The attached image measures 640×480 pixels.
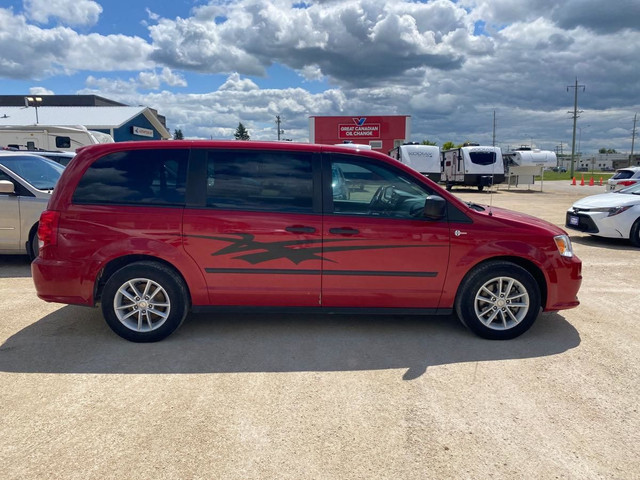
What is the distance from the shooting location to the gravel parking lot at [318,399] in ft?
8.36

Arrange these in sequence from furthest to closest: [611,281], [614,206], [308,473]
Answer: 1. [614,206]
2. [611,281]
3. [308,473]

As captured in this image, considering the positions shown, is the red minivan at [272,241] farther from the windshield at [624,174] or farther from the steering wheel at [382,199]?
the windshield at [624,174]

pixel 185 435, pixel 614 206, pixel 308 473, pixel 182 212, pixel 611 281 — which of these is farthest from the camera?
pixel 614 206

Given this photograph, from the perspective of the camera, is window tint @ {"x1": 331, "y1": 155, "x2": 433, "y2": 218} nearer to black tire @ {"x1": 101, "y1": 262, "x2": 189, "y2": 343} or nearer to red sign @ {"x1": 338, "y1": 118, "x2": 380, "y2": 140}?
black tire @ {"x1": 101, "y1": 262, "x2": 189, "y2": 343}

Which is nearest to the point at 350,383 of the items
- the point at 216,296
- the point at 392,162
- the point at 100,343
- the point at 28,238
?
the point at 216,296

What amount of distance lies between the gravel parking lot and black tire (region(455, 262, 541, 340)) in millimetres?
148

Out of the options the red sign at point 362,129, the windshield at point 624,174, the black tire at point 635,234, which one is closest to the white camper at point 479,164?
the windshield at point 624,174

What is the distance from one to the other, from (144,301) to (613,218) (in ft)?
28.8

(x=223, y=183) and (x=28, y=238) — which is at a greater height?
(x=223, y=183)

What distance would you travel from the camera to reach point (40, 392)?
10.7ft

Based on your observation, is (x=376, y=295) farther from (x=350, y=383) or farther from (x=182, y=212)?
(x=182, y=212)

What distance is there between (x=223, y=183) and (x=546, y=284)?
3.12 m

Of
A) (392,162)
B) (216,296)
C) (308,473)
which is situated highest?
(392,162)

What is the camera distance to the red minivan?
4086 mm
